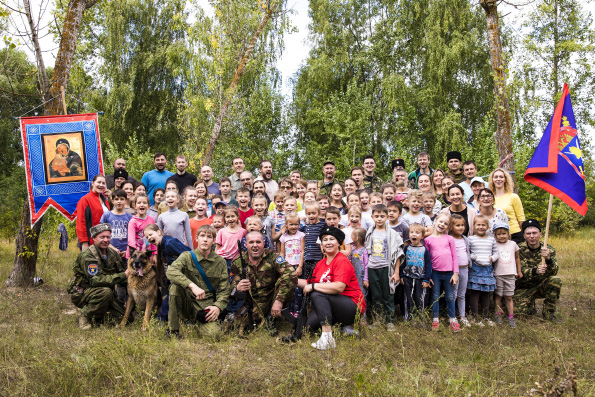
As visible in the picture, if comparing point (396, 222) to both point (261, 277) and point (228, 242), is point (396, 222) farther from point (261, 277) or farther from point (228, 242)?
point (228, 242)

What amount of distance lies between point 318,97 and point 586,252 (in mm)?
12165

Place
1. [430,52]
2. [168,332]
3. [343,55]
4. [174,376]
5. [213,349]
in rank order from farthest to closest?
1. [343,55]
2. [430,52]
3. [168,332]
4. [213,349]
5. [174,376]

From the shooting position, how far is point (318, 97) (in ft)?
66.4

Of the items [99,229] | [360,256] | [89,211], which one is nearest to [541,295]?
[360,256]

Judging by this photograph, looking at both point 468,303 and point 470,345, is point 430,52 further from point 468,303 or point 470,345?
point 470,345

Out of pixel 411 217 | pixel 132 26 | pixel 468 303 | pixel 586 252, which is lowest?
pixel 586 252

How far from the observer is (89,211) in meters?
6.75

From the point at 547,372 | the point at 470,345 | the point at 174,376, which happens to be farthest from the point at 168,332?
the point at 547,372

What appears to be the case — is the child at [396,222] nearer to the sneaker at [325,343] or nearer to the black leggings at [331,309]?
the black leggings at [331,309]

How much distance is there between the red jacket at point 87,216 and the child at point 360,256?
3.95 m

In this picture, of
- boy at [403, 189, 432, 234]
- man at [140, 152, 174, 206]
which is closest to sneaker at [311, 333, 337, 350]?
boy at [403, 189, 432, 234]

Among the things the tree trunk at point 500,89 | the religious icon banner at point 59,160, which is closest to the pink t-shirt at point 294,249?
the religious icon banner at point 59,160

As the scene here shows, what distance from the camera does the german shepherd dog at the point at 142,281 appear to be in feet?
18.3

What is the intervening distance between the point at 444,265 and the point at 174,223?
3682 millimetres
